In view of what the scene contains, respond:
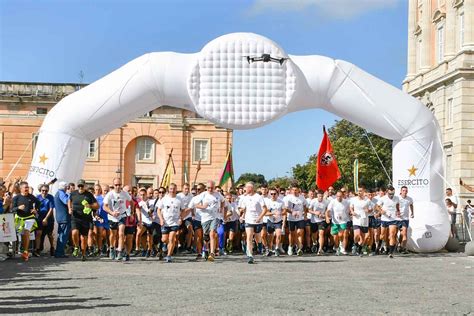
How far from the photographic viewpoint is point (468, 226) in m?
24.6

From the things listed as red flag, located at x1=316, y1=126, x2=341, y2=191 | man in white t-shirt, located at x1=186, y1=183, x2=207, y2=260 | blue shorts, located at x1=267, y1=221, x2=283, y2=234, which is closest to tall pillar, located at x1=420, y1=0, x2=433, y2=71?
red flag, located at x1=316, y1=126, x2=341, y2=191

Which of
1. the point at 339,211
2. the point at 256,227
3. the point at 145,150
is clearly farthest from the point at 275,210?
the point at 145,150

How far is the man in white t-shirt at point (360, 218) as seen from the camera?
19.4 meters

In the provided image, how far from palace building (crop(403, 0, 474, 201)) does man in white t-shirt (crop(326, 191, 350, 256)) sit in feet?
58.3

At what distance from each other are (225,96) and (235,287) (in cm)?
751

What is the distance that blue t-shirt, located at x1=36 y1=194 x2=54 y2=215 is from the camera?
58.6ft

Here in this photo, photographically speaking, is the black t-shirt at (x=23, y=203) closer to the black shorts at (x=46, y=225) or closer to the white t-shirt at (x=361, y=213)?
the black shorts at (x=46, y=225)

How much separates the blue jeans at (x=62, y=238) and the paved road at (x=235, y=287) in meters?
0.63

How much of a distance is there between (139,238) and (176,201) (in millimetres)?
2054

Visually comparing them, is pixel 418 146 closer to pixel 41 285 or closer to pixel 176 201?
pixel 176 201

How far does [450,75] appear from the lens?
4128 centimetres

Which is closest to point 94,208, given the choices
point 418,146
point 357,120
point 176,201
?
point 176,201

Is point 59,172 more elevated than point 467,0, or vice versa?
point 467,0

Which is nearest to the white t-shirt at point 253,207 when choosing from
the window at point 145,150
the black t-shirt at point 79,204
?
the black t-shirt at point 79,204
